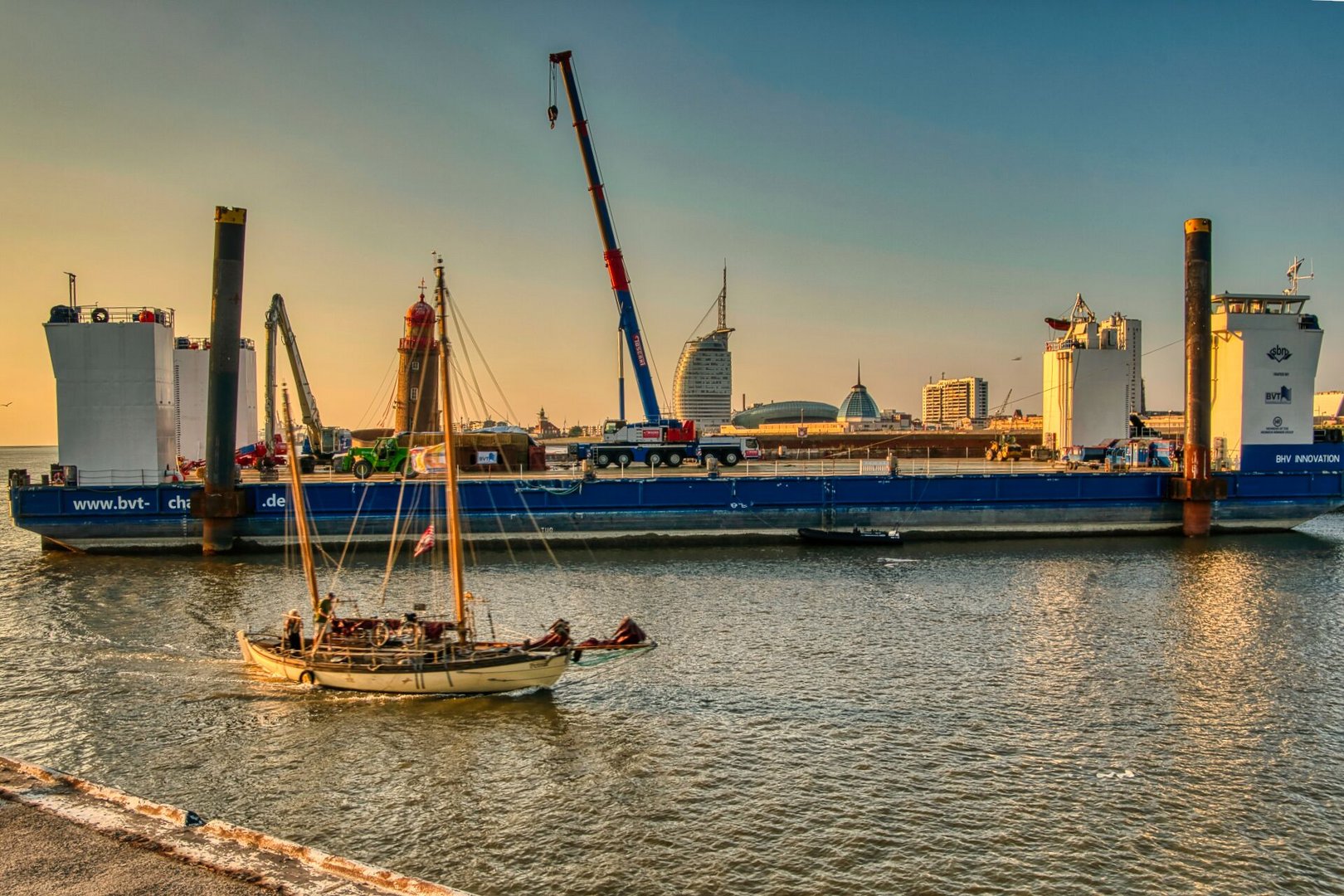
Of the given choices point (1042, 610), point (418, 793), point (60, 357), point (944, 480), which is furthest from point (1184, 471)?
point (60, 357)

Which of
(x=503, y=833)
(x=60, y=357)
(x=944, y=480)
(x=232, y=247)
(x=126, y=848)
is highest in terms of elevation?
(x=232, y=247)

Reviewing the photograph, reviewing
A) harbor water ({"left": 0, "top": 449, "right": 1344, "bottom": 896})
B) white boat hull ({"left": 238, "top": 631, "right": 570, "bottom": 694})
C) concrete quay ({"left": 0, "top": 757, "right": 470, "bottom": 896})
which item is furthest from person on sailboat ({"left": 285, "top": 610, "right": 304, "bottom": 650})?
concrete quay ({"left": 0, "top": 757, "right": 470, "bottom": 896})

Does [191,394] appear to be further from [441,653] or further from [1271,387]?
[1271,387]

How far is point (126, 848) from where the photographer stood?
9000 mm

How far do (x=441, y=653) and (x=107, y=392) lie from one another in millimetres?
30223

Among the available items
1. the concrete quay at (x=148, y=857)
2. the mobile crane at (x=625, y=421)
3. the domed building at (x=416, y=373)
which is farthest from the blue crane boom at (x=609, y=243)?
the concrete quay at (x=148, y=857)

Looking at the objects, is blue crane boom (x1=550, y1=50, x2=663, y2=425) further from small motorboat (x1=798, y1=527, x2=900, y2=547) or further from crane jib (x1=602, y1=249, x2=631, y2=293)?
small motorboat (x1=798, y1=527, x2=900, y2=547)

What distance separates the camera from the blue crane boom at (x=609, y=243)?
4694 centimetres

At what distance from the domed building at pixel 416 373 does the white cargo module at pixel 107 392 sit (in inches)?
617

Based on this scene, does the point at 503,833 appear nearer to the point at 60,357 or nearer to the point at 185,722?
the point at 185,722

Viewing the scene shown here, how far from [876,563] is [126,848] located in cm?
2870

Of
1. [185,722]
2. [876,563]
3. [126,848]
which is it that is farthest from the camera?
[876,563]

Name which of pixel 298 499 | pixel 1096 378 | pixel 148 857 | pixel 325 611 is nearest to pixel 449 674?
pixel 325 611

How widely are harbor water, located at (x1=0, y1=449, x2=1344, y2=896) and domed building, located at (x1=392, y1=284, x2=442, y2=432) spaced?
93.2ft
